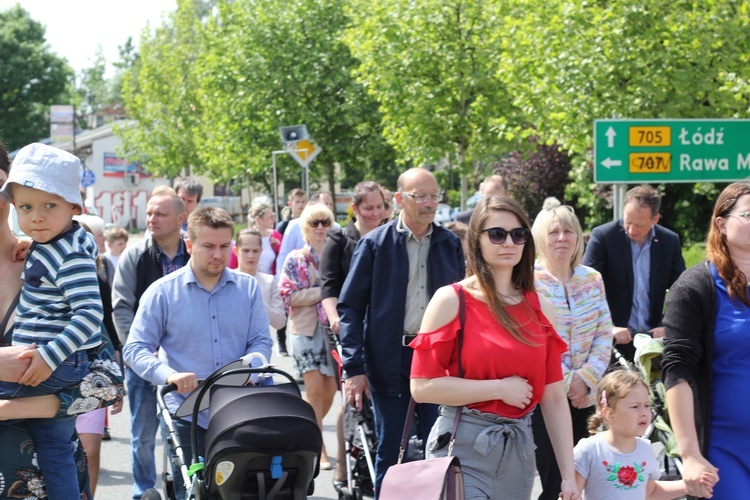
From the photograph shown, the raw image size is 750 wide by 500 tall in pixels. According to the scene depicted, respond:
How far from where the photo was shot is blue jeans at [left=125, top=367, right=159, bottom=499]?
6.94m

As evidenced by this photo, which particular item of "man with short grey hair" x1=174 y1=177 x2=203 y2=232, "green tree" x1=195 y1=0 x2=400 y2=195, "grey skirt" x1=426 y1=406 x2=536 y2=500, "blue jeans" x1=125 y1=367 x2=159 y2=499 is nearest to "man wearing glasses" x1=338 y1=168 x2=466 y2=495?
"blue jeans" x1=125 y1=367 x2=159 y2=499

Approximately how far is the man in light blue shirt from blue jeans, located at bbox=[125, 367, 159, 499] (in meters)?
1.34

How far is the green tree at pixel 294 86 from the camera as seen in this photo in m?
36.1

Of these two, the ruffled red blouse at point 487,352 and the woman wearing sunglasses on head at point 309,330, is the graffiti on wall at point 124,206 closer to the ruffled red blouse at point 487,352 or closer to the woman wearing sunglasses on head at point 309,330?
the woman wearing sunglasses on head at point 309,330

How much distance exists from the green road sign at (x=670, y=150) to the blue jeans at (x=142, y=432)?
20.9 ft

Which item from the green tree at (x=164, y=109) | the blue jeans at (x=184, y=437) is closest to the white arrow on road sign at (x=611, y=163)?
the blue jeans at (x=184, y=437)

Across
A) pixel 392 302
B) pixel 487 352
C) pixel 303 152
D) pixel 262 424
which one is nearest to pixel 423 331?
pixel 487 352

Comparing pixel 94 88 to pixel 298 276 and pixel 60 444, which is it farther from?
pixel 60 444

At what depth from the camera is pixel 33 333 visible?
12.3 feet

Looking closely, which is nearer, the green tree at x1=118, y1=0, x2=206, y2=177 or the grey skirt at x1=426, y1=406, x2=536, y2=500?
the grey skirt at x1=426, y1=406, x2=536, y2=500

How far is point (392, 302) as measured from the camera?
610 centimetres

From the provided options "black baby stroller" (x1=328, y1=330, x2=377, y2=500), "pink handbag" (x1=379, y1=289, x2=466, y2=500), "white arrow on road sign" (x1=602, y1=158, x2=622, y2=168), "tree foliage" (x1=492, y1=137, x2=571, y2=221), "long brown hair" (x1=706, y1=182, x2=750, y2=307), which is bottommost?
"black baby stroller" (x1=328, y1=330, x2=377, y2=500)

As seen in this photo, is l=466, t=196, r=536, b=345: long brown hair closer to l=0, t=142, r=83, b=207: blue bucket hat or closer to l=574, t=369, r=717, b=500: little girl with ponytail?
l=574, t=369, r=717, b=500: little girl with ponytail

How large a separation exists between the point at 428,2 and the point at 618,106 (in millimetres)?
9443
